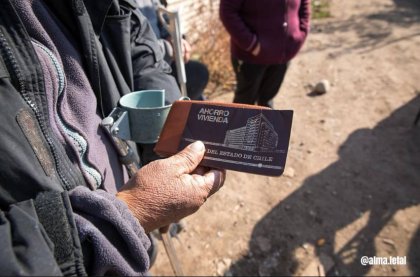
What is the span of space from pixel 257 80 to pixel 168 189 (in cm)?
223

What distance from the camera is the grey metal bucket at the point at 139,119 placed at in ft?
3.55

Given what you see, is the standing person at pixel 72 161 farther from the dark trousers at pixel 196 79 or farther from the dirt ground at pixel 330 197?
the dirt ground at pixel 330 197

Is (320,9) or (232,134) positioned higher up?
(232,134)

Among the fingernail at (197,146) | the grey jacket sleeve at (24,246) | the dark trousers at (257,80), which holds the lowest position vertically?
the dark trousers at (257,80)

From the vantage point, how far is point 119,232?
0.80 metres

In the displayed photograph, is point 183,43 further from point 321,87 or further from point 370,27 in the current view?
point 370,27

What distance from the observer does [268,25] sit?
2621mm

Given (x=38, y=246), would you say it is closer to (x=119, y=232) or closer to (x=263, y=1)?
(x=119, y=232)

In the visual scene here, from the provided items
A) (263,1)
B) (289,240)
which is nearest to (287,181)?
(289,240)

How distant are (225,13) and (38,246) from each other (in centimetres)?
244

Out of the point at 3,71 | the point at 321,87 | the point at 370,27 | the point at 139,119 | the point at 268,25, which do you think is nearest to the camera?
the point at 3,71

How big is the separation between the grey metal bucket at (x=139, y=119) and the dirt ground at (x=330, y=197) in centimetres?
158

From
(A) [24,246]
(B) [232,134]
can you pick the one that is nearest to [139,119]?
(B) [232,134]

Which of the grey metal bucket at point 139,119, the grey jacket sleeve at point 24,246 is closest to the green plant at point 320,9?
the grey metal bucket at point 139,119
